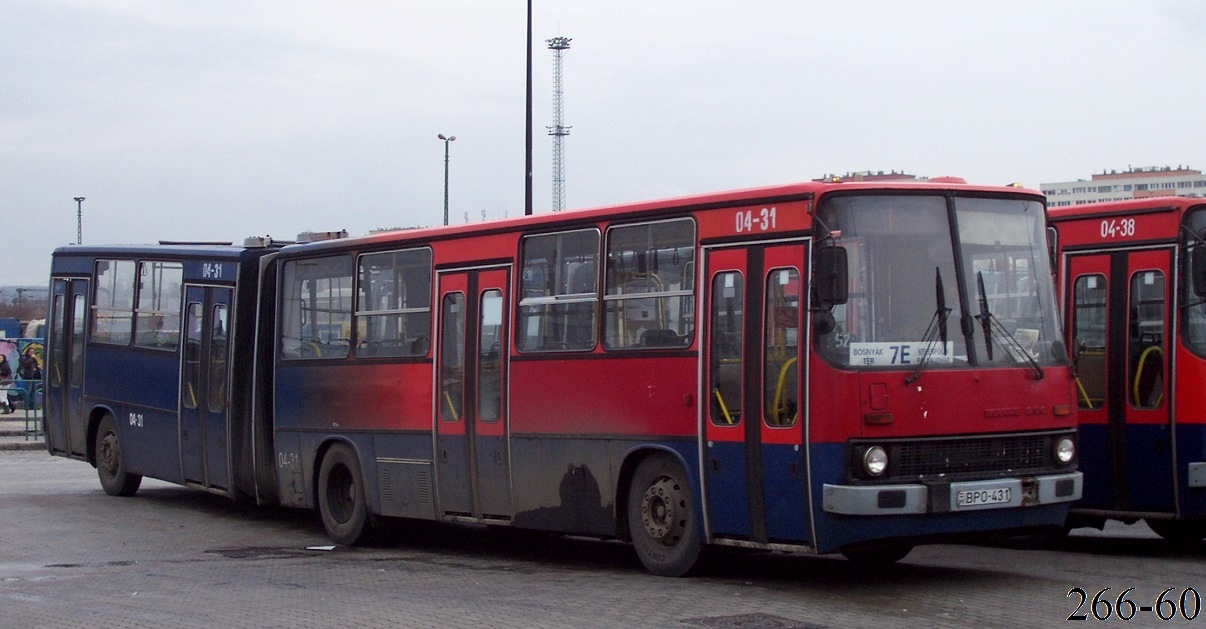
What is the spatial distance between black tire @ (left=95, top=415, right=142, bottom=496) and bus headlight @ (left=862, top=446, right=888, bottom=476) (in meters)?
12.5

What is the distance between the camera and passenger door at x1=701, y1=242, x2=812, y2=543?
35.5 ft

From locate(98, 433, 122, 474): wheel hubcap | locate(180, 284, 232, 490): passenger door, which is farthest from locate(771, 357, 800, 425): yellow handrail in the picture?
locate(98, 433, 122, 474): wheel hubcap

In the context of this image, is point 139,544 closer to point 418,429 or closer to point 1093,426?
point 418,429

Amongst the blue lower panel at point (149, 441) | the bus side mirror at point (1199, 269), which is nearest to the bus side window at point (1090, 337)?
the bus side mirror at point (1199, 269)

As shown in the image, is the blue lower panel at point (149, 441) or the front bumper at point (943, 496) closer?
the front bumper at point (943, 496)

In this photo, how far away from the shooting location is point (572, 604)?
10750mm

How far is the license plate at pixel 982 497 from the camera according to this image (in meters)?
10.7

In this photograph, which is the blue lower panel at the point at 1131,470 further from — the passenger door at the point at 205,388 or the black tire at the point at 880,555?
the passenger door at the point at 205,388

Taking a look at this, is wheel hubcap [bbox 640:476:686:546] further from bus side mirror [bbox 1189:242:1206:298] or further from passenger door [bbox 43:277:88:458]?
passenger door [bbox 43:277:88:458]

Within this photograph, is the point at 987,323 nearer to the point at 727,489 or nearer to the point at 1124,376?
the point at 727,489

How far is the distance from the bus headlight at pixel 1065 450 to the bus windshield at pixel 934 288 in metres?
0.59

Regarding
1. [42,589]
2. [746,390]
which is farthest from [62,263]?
[746,390]

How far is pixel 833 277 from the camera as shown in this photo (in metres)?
10.3

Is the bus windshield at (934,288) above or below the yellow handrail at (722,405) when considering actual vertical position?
above
